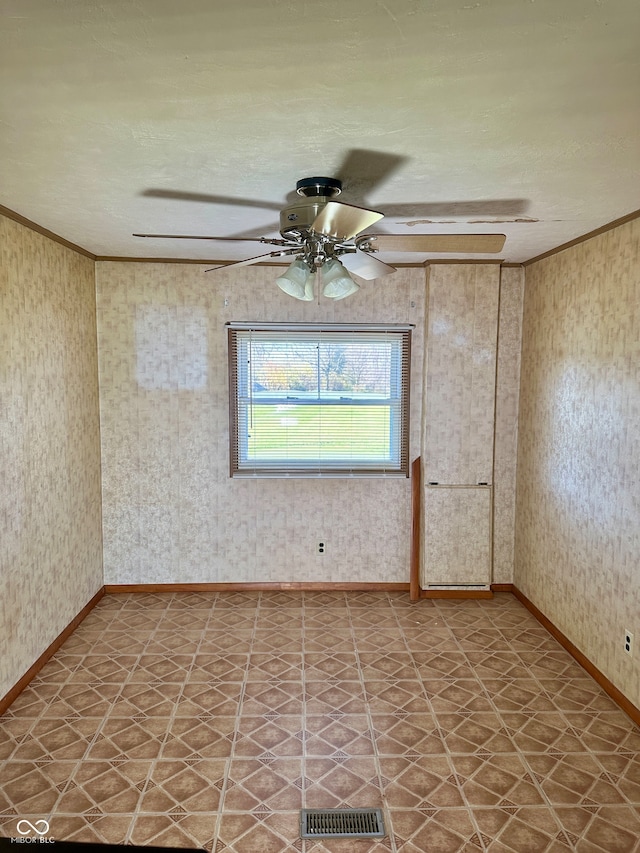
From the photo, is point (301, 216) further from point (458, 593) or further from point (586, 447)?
point (458, 593)

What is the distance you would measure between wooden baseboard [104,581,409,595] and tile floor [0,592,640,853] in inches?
19.1

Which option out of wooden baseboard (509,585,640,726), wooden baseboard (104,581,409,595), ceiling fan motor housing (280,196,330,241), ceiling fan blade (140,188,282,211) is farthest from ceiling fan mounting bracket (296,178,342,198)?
wooden baseboard (104,581,409,595)

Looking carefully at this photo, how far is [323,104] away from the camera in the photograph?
1781mm

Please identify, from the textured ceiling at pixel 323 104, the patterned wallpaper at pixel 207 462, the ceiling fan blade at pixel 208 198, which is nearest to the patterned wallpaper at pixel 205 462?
the patterned wallpaper at pixel 207 462

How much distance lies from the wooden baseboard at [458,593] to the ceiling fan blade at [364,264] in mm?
2780

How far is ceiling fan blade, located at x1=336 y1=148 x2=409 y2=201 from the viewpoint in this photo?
2.21 meters

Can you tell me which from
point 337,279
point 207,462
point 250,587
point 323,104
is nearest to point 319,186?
point 337,279

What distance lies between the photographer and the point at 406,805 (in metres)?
2.42

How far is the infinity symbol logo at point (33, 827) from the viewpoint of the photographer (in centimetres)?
224

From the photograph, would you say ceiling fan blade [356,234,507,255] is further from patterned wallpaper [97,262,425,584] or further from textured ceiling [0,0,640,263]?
patterned wallpaper [97,262,425,584]

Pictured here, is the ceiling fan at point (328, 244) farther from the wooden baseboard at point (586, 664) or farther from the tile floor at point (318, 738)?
the wooden baseboard at point (586, 664)

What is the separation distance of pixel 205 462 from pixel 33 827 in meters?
2.70

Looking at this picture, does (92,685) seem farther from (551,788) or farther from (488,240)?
(488,240)

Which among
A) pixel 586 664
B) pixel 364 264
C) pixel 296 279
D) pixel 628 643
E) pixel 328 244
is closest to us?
pixel 328 244
